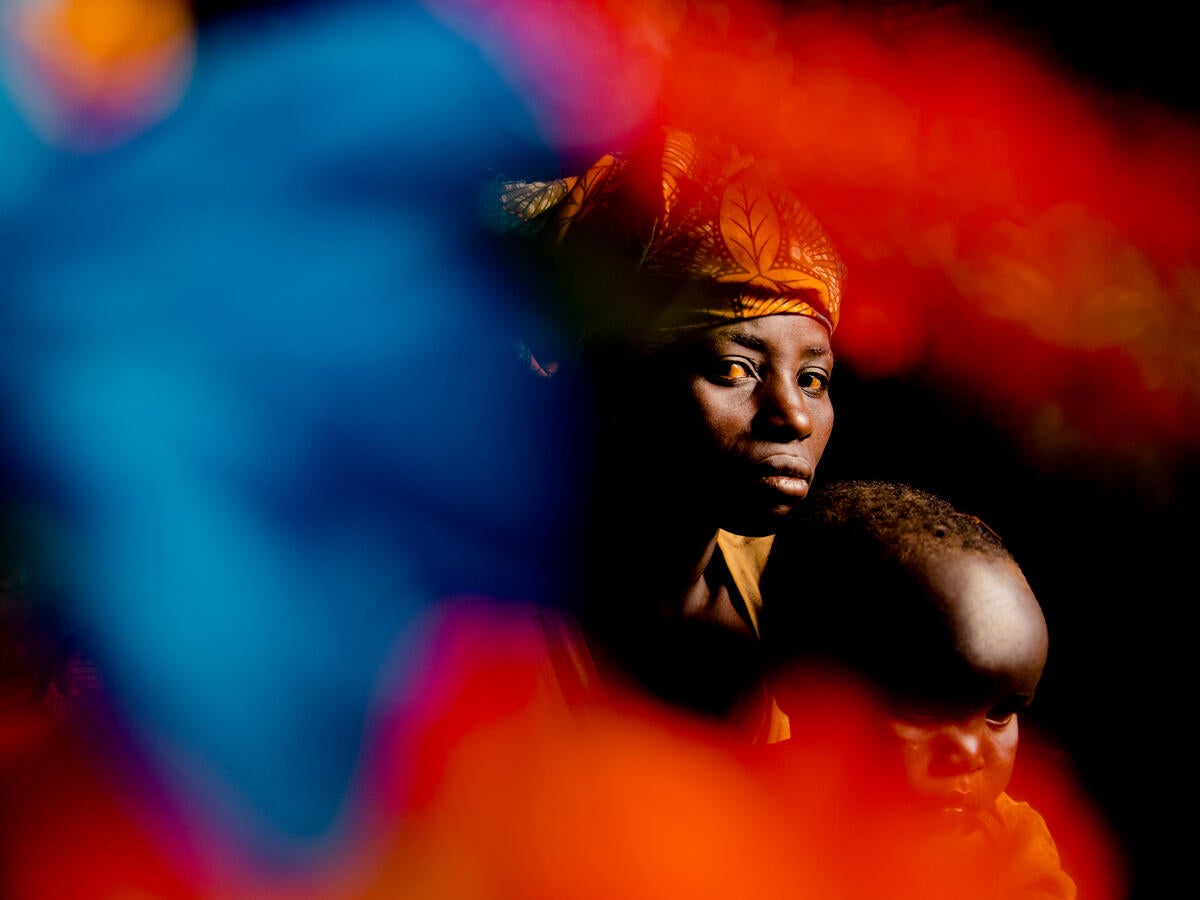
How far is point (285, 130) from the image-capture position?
146cm

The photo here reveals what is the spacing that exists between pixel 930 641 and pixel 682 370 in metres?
0.52

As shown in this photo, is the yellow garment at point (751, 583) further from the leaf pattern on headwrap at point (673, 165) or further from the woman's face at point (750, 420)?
the leaf pattern on headwrap at point (673, 165)

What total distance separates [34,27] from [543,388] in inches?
40.9

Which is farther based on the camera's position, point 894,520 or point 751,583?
point 751,583

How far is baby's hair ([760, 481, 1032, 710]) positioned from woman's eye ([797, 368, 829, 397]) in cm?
16

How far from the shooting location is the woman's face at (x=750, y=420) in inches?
47.3

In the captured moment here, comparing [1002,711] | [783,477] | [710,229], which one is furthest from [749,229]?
[1002,711]

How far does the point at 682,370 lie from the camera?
1232mm

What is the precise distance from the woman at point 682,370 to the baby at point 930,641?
0.13m

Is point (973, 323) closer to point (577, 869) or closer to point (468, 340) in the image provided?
point (468, 340)

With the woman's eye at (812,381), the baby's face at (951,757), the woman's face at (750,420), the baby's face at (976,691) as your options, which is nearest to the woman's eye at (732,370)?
the woman's face at (750,420)

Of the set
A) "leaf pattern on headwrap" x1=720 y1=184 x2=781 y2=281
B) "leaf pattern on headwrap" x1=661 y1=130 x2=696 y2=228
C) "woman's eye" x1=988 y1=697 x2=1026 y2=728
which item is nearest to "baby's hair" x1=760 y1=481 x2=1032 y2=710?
"woman's eye" x1=988 y1=697 x2=1026 y2=728

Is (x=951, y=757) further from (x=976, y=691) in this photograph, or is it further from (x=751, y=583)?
(x=751, y=583)

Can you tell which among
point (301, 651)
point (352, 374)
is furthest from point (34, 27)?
point (301, 651)
